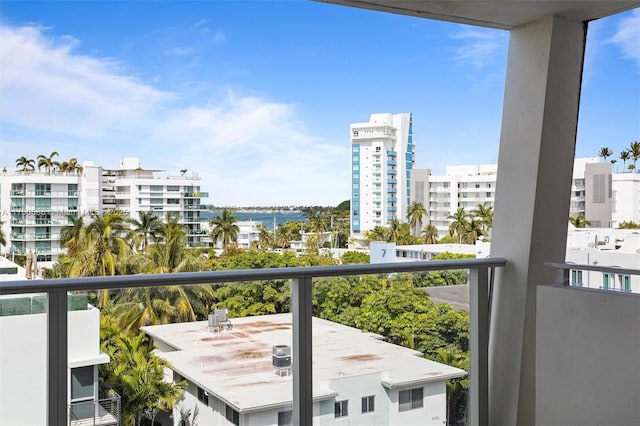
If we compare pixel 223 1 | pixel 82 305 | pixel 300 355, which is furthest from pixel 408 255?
pixel 223 1

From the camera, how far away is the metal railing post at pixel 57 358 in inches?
95.6

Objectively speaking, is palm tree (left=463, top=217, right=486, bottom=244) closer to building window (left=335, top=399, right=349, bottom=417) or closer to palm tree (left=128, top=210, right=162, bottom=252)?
building window (left=335, top=399, right=349, bottom=417)

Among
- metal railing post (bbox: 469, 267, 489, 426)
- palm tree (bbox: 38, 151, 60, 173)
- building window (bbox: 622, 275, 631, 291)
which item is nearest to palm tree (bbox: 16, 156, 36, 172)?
palm tree (bbox: 38, 151, 60, 173)

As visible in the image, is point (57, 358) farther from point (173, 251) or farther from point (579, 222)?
point (173, 251)

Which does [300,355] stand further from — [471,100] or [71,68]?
[71,68]

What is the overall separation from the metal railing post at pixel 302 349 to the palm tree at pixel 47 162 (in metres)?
12.4

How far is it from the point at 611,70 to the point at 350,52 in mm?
13089

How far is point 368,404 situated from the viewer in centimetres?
309

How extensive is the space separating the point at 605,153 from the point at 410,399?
200 centimetres

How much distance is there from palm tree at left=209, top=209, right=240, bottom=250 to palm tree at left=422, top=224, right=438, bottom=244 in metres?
6.16

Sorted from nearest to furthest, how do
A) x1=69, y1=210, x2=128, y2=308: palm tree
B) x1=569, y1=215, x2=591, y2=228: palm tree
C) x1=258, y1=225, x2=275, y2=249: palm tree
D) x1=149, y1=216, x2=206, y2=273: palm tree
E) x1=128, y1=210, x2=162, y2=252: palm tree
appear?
x1=569, y1=215, x2=591, y2=228: palm tree, x1=258, y1=225, x2=275, y2=249: palm tree, x1=149, y1=216, x2=206, y2=273: palm tree, x1=128, y1=210, x2=162, y2=252: palm tree, x1=69, y1=210, x2=128, y2=308: palm tree

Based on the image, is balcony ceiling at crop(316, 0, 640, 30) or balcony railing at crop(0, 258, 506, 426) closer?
balcony railing at crop(0, 258, 506, 426)

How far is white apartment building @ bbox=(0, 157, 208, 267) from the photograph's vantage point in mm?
11492

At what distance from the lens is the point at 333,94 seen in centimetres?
1602
